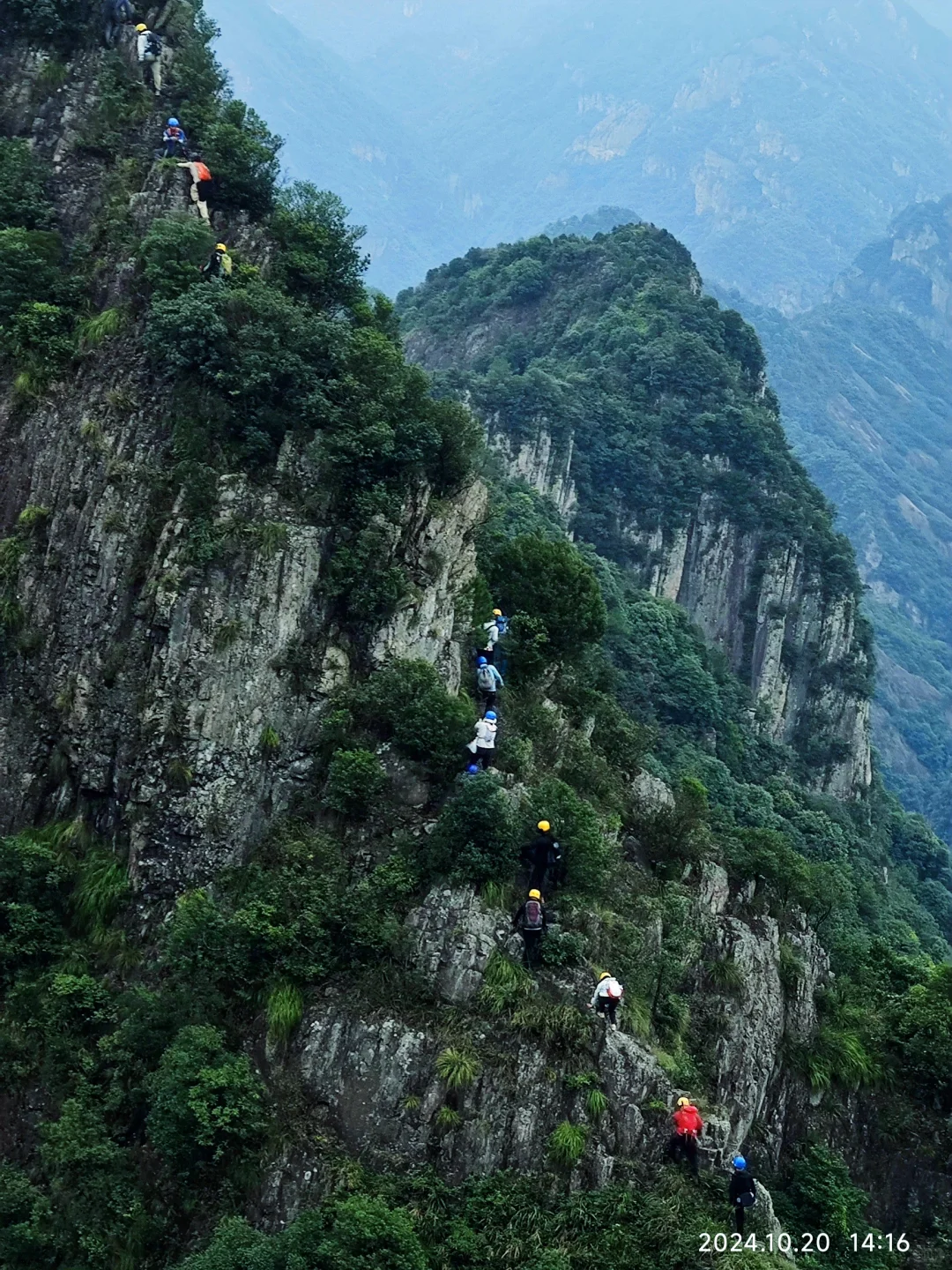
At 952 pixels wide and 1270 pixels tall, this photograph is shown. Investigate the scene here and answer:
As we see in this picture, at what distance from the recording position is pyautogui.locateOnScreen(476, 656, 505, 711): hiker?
63.0ft

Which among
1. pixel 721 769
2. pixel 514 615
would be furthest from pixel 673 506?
pixel 514 615

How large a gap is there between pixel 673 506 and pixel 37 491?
5343cm

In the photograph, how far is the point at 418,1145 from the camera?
14.1 meters

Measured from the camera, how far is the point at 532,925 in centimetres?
1540

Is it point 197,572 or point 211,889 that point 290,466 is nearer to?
point 197,572

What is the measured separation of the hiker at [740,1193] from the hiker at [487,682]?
8.10m

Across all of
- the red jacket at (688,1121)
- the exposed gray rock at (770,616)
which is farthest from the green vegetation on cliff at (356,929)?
the exposed gray rock at (770,616)

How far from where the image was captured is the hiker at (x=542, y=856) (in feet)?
53.1

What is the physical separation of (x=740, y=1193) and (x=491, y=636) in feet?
31.9

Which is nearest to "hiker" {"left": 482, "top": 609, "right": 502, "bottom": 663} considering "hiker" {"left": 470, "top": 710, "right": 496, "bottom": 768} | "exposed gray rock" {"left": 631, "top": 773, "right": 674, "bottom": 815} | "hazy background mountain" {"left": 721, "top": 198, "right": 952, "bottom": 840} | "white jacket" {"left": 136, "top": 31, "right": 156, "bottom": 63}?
"hiker" {"left": 470, "top": 710, "right": 496, "bottom": 768}

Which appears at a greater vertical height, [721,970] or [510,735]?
[510,735]

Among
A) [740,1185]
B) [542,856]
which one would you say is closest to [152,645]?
[542,856]

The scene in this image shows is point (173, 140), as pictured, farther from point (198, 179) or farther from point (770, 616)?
point (770, 616)

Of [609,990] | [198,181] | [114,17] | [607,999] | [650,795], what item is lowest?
[607,999]
